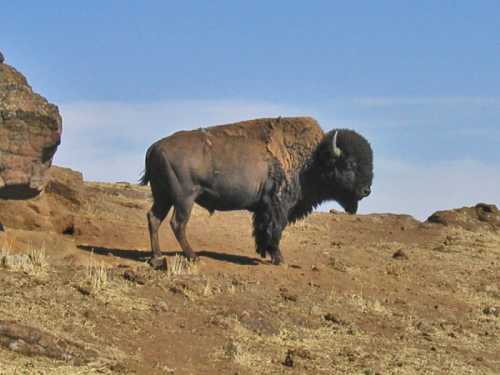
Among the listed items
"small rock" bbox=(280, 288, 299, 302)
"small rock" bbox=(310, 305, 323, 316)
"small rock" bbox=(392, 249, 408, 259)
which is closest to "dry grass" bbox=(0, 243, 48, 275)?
"small rock" bbox=(280, 288, 299, 302)

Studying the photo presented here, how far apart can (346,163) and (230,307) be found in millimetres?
4500

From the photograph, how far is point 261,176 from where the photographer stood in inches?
584

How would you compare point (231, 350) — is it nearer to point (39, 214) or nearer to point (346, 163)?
point (346, 163)

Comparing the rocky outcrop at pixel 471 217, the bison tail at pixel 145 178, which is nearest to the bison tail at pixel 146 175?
the bison tail at pixel 145 178

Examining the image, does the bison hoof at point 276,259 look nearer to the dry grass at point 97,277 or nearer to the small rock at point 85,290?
the dry grass at point 97,277

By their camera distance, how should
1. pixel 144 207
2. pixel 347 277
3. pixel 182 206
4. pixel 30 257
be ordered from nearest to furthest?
pixel 30 257 < pixel 182 206 < pixel 347 277 < pixel 144 207

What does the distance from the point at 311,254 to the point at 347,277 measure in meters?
2.56

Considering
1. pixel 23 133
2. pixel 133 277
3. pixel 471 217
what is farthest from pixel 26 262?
pixel 471 217

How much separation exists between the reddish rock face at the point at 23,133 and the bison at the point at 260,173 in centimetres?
145

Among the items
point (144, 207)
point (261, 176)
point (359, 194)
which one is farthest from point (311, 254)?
point (144, 207)

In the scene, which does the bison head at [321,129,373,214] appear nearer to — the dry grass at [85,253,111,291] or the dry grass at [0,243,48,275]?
the dry grass at [85,253,111,291]

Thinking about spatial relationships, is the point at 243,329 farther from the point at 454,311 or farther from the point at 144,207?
the point at 144,207

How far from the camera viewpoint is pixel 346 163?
1563 cm

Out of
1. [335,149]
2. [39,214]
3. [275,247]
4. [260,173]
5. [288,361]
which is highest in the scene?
[335,149]
